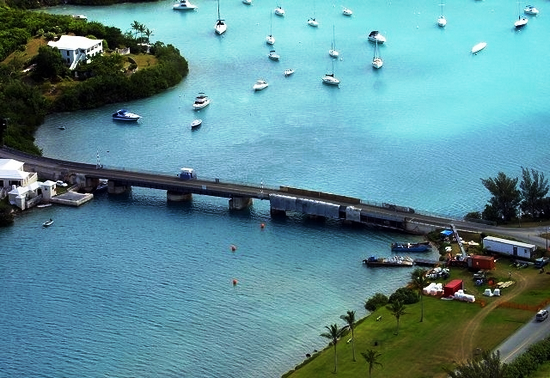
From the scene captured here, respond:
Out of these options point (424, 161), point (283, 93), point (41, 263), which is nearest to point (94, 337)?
point (41, 263)

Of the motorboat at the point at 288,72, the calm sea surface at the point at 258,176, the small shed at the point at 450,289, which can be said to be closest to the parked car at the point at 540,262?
the small shed at the point at 450,289

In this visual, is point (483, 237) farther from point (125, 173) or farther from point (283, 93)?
point (283, 93)

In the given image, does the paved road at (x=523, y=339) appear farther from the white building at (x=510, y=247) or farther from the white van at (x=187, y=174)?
the white van at (x=187, y=174)

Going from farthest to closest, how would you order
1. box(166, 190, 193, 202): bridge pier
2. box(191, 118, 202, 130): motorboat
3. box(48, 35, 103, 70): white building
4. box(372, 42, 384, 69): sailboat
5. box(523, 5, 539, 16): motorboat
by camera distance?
box(523, 5, 539, 16): motorboat
box(372, 42, 384, 69): sailboat
box(48, 35, 103, 70): white building
box(191, 118, 202, 130): motorboat
box(166, 190, 193, 202): bridge pier

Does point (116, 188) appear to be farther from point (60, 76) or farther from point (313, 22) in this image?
point (313, 22)

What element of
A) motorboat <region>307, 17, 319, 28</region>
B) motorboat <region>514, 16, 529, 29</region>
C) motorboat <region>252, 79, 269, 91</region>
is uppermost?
motorboat <region>514, 16, 529, 29</region>

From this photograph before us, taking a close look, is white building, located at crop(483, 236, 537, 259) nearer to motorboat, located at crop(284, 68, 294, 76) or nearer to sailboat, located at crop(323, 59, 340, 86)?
sailboat, located at crop(323, 59, 340, 86)

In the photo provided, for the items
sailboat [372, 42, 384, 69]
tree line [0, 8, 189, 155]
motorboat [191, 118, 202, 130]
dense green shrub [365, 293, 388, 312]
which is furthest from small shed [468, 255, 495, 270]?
sailboat [372, 42, 384, 69]

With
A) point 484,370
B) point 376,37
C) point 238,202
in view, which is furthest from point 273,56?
point 484,370
